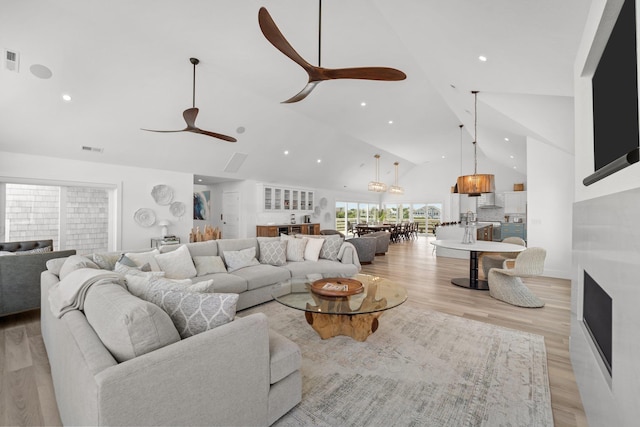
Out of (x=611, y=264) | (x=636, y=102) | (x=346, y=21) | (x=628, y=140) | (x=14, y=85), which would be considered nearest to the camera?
(x=636, y=102)

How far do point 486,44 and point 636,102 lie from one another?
1.91 meters

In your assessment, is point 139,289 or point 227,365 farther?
point 139,289

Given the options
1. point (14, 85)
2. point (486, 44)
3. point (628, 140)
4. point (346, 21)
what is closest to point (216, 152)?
point (14, 85)

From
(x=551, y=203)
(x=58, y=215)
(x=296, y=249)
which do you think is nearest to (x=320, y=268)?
(x=296, y=249)

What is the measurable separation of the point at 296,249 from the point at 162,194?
415cm

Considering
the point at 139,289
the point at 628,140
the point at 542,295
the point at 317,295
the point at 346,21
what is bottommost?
the point at 542,295

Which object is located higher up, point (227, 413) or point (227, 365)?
point (227, 365)

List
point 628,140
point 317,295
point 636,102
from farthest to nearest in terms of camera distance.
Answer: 1. point 317,295
2. point 628,140
3. point 636,102

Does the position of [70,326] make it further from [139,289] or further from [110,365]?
[110,365]

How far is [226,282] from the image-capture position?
3531mm

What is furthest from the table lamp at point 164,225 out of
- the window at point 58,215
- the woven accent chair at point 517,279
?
the woven accent chair at point 517,279

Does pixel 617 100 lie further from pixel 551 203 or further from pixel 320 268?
pixel 551 203

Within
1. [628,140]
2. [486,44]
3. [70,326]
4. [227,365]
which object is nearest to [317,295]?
[227,365]

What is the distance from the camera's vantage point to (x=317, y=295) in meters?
2.91
